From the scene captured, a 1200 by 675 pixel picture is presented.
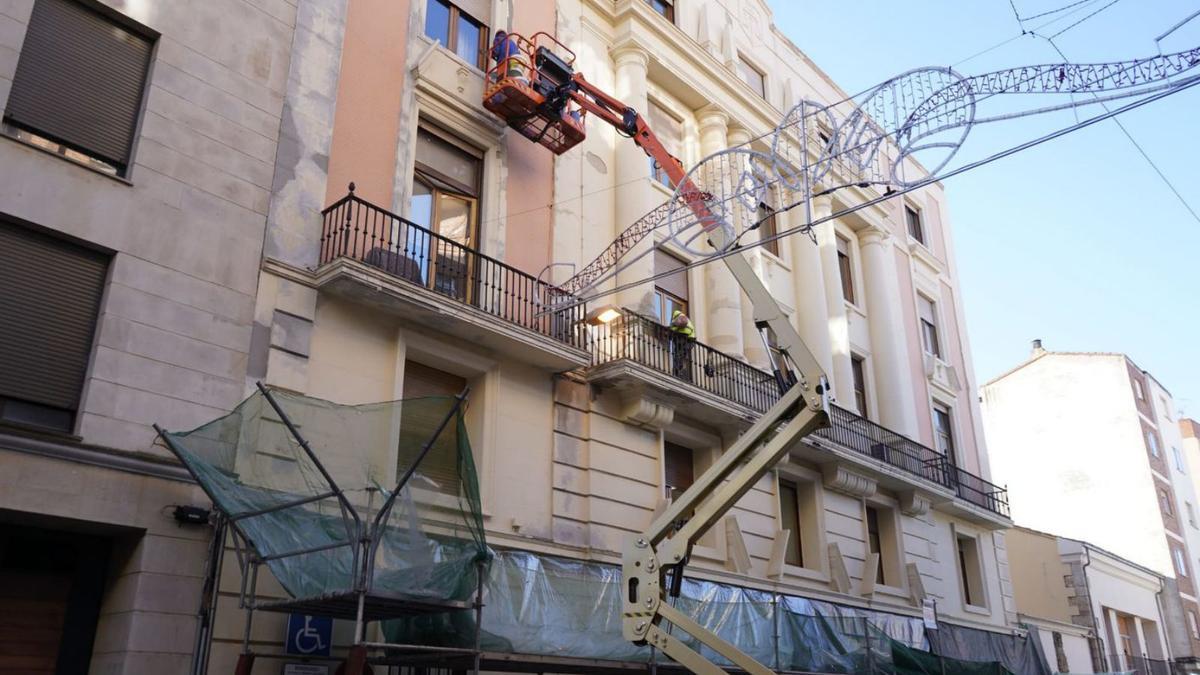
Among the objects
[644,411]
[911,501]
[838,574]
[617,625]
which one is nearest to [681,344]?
[644,411]

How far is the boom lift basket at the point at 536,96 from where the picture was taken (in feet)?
53.2

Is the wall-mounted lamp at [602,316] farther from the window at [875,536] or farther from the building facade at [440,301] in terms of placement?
the window at [875,536]

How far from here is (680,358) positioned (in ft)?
59.9

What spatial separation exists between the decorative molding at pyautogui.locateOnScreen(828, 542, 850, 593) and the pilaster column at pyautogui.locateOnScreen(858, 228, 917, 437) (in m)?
5.36

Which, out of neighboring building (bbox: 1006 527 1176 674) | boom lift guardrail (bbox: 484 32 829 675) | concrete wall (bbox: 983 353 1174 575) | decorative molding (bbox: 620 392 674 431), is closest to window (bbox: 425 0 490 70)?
decorative molding (bbox: 620 392 674 431)

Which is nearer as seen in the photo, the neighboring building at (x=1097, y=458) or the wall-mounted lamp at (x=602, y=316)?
the wall-mounted lamp at (x=602, y=316)

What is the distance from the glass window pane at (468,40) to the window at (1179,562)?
4160cm

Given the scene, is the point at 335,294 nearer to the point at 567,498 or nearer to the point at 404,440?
the point at 404,440

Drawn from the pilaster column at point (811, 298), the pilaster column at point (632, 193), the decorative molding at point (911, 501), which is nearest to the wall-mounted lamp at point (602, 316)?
the pilaster column at point (632, 193)

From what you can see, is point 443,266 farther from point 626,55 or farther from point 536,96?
point 626,55

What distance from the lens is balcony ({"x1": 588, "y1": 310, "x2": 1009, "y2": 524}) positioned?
1681 centimetres

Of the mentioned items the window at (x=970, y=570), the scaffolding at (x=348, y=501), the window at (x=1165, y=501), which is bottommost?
the scaffolding at (x=348, y=501)

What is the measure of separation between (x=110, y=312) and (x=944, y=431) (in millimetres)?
23305

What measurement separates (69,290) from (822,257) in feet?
58.9
